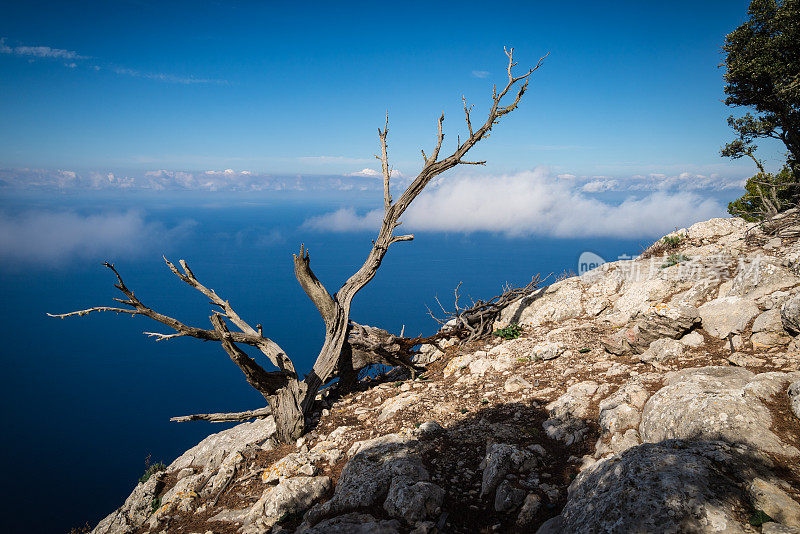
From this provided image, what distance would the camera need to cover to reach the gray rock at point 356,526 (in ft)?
14.0

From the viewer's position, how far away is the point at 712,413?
4391 mm

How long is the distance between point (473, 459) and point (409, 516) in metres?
1.57

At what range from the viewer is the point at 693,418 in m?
4.48

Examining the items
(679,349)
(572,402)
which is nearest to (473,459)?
(572,402)

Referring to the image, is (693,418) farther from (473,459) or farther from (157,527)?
(157,527)

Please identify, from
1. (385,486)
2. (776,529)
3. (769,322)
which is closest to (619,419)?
(776,529)

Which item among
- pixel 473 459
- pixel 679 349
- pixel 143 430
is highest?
pixel 679 349

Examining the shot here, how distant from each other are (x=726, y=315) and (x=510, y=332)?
504cm

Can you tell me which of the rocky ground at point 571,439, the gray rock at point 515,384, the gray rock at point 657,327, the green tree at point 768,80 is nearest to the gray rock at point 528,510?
the rocky ground at point 571,439

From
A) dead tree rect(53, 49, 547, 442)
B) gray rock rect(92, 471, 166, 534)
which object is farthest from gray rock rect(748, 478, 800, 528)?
gray rock rect(92, 471, 166, 534)

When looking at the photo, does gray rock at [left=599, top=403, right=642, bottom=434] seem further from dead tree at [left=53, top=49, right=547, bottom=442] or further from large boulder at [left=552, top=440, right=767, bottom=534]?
dead tree at [left=53, top=49, right=547, bottom=442]

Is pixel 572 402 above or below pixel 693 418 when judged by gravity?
below

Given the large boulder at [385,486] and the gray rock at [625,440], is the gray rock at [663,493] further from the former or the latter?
the large boulder at [385,486]

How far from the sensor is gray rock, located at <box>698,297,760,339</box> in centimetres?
716
